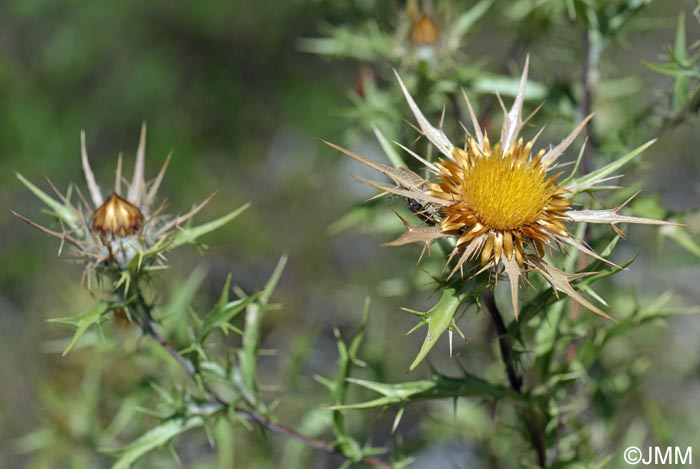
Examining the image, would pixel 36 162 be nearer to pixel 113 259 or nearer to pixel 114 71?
pixel 114 71

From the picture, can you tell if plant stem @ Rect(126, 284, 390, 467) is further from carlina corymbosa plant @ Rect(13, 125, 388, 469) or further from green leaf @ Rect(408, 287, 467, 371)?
green leaf @ Rect(408, 287, 467, 371)

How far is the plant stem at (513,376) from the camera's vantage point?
1621mm

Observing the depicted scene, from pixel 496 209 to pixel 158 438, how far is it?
3.58 ft

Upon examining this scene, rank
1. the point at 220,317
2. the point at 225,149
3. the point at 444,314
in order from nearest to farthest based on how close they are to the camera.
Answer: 1. the point at 444,314
2. the point at 220,317
3. the point at 225,149

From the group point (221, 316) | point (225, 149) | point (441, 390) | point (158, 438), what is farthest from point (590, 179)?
point (225, 149)

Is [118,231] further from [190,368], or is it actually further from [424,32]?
[424,32]

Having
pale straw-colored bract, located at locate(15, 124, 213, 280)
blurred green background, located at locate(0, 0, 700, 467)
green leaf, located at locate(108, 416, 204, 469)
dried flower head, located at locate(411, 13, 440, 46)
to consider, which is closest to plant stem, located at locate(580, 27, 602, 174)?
dried flower head, located at locate(411, 13, 440, 46)

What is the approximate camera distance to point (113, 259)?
1791mm

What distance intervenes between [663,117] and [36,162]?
456 centimetres

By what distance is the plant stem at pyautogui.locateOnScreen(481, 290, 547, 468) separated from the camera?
5.32 ft

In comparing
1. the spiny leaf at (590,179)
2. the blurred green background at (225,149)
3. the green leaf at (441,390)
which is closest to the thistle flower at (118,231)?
the green leaf at (441,390)

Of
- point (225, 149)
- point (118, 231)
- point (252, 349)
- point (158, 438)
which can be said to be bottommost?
point (225, 149)

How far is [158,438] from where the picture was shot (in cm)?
195

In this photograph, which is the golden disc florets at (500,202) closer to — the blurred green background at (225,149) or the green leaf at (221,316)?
the green leaf at (221,316)
